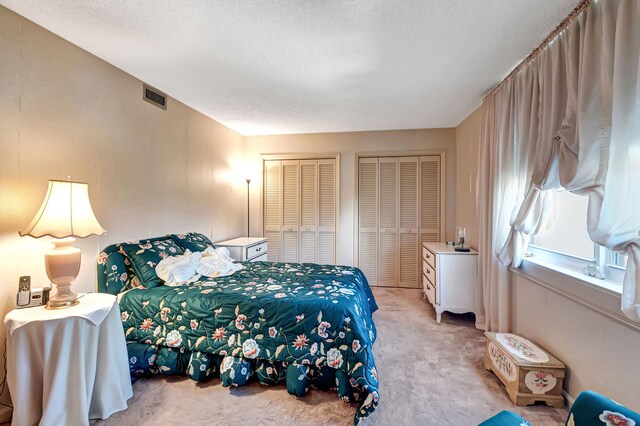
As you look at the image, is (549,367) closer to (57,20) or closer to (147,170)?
(147,170)

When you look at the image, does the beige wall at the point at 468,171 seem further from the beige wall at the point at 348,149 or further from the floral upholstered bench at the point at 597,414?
the floral upholstered bench at the point at 597,414

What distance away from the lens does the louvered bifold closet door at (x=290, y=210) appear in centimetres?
460

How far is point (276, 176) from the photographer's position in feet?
15.3

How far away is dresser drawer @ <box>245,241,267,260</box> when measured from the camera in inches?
145

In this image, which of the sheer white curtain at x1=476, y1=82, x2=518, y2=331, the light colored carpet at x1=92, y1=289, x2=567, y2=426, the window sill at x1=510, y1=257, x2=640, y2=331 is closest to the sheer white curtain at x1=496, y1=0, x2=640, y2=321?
the window sill at x1=510, y1=257, x2=640, y2=331

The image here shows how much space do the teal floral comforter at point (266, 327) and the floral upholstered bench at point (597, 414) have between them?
36.0 inches

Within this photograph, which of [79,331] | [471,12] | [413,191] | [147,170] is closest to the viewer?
[79,331]

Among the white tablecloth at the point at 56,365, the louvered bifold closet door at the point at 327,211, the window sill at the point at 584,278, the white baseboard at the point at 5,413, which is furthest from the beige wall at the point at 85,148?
the window sill at the point at 584,278

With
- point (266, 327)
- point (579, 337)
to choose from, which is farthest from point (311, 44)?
point (579, 337)

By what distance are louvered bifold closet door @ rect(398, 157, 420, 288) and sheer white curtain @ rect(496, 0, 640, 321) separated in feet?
7.67

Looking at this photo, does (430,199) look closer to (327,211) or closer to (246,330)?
(327,211)

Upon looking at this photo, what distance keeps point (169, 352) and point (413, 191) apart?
3.66 m

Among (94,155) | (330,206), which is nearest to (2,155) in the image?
(94,155)

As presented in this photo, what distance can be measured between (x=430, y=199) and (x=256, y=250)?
8.87 feet
